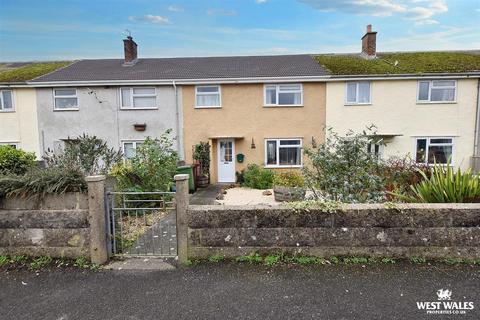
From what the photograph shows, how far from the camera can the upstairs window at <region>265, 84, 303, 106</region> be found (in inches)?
531

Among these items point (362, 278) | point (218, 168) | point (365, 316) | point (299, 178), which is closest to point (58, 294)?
point (365, 316)

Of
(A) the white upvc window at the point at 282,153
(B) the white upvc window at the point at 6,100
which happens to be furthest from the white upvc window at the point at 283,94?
(B) the white upvc window at the point at 6,100

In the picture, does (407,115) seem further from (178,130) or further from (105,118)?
(105,118)

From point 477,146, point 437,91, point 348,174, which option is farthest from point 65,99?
point 477,146

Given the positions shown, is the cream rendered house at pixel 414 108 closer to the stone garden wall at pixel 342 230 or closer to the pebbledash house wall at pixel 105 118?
the pebbledash house wall at pixel 105 118

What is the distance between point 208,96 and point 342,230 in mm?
11449

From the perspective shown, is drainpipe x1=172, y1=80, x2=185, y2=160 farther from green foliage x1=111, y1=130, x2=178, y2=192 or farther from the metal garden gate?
the metal garden gate

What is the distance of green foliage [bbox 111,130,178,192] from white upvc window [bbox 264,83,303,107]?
729 centimetres

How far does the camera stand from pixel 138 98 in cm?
1393

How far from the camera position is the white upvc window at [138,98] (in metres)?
13.8

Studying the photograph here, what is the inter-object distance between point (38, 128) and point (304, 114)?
13507mm

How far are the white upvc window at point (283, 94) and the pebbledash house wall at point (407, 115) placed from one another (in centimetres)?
142

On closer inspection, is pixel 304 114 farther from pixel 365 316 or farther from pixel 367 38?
pixel 365 316

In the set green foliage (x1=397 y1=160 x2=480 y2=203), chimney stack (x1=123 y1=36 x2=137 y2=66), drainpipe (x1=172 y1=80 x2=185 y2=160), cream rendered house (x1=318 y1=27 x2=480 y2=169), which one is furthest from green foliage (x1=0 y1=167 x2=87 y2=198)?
chimney stack (x1=123 y1=36 x2=137 y2=66)
